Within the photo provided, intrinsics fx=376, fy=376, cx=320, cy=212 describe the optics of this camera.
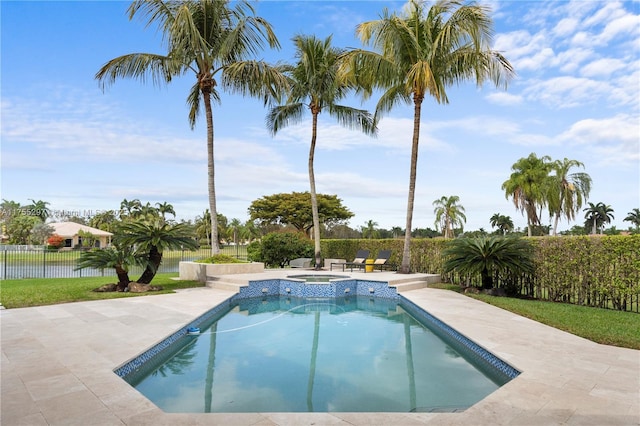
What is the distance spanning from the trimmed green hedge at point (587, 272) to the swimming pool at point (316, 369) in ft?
14.2

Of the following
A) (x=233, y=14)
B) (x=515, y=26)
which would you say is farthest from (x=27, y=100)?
(x=515, y=26)

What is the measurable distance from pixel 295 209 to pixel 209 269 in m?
27.4

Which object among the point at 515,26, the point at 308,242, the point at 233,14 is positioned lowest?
the point at 308,242

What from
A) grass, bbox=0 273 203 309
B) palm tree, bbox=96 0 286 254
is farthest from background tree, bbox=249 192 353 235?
grass, bbox=0 273 203 309

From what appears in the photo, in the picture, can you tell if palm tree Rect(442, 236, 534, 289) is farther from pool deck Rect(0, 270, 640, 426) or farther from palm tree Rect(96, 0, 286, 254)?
palm tree Rect(96, 0, 286, 254)

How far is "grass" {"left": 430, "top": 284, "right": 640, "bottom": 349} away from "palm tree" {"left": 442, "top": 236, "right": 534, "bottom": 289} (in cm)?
110

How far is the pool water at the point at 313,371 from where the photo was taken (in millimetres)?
4176

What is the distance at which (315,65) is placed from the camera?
16.6 metres

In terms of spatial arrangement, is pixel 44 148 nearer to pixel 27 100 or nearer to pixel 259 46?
pixel 27 100

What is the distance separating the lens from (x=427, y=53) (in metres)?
13.1

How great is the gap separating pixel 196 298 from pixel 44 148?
11952 mm

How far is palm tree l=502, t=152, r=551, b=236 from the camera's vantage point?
35969 millimetres

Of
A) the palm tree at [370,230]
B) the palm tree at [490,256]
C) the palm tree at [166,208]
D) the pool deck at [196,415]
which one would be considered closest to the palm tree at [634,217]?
the palm tree at [370,230]

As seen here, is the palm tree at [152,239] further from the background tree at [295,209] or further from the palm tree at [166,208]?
the palm tree at [166,208]
